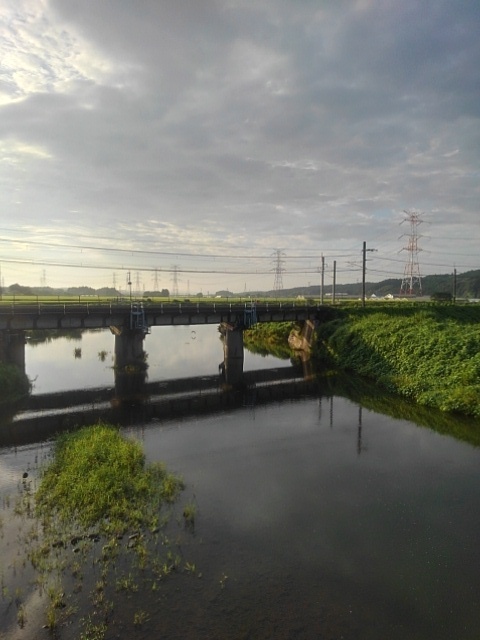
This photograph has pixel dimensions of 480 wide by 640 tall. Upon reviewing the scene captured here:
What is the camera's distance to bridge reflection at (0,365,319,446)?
90.2ft

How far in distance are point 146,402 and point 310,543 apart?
71.6 ft

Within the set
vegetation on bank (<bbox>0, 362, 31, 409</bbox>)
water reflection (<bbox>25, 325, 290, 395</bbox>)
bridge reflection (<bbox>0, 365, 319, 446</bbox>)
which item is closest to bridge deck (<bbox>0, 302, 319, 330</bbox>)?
vegetation on bank (<bbox>0, 362, 31, 409</bbox>)

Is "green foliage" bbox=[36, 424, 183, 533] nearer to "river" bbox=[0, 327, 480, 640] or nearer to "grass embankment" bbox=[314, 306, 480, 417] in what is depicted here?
"river" bbox=[0, 327, 480, 640]

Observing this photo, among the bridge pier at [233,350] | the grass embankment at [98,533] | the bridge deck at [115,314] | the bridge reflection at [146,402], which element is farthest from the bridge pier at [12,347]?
the grass embankment at [98,533]

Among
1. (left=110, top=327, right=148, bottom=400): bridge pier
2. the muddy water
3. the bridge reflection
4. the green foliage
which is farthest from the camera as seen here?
(left=110, top=327, right=148, bottom=400): bridge pier

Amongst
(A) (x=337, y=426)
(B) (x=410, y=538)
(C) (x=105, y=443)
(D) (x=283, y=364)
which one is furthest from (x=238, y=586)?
(D) (x=283, y=364)

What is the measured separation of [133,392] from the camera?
36781 millimetres

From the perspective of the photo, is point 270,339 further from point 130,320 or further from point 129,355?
point 130,320

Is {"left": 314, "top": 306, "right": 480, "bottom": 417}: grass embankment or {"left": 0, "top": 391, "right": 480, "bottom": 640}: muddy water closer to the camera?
{"left": 0, "top": 391, "right": 480, "bottom": 640}: muddy water

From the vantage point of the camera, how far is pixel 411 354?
3962 centimetres

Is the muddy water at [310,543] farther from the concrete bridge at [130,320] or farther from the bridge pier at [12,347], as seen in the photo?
the concrete bridge at [130,320]

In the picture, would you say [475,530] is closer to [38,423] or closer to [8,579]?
[8,579]

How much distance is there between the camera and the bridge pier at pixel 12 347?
3834cm

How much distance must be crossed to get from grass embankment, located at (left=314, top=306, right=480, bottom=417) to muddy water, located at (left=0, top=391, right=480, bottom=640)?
7.49 m
